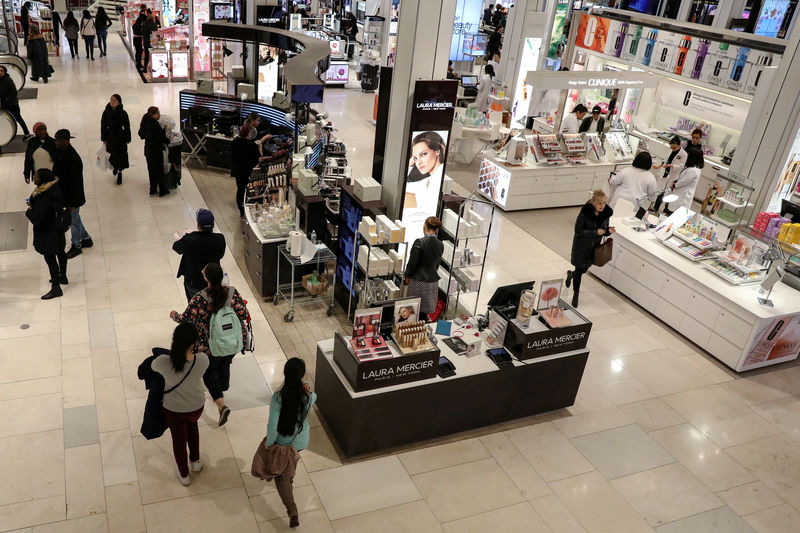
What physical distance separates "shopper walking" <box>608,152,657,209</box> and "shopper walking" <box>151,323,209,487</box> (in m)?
6.74

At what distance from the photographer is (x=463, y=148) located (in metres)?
13.1

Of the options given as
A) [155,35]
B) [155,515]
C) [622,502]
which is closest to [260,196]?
[155,515]

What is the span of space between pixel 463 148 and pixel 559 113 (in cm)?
196

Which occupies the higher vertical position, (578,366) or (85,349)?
(578,366)

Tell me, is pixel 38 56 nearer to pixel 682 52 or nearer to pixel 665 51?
pixel 665 51

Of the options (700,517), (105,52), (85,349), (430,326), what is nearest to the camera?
(700,517)

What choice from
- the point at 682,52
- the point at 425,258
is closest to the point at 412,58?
the point at 425,258

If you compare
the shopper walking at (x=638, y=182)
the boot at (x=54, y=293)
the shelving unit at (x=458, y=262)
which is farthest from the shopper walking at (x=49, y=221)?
the shopper walking at (x=638, y=182)

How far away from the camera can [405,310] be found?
5461 millimetres

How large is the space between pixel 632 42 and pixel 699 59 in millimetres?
1779

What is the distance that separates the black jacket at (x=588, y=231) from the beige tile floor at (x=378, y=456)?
764 millimetres

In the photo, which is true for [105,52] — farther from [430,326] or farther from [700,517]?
[700,517]

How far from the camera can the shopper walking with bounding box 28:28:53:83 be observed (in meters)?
14.6

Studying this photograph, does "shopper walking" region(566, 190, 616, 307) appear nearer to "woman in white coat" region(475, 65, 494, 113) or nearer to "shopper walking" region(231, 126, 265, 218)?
"shopper walking" region(231, 126, 265, 218)
